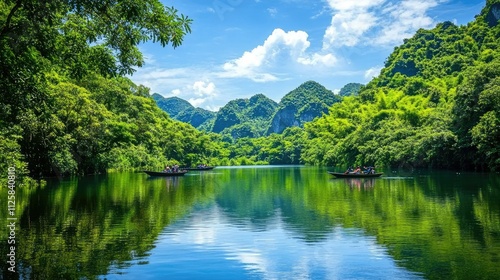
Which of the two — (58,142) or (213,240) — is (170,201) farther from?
(58,142)

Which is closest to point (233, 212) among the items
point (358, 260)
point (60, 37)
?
point (358, 260)

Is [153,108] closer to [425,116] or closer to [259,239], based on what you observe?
[425,116]

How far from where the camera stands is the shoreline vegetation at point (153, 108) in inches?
380

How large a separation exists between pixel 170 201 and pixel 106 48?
13207 mm

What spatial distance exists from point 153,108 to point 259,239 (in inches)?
3172

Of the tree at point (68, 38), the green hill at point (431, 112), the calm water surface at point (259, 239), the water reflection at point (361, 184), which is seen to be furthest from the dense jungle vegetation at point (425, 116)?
the tree at point (68, 38)

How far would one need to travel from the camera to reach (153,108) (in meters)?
90.9

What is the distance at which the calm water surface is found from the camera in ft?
31.3

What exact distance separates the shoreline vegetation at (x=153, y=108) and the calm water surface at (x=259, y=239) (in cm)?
339

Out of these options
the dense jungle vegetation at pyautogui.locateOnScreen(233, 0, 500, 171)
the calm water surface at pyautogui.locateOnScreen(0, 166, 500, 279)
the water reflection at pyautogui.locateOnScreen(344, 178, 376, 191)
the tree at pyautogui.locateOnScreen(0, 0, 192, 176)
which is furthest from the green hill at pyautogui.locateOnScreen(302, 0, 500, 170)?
the tree at pyautogui.locateOnScreen(0, 0, 192, 176)

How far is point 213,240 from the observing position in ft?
43.0

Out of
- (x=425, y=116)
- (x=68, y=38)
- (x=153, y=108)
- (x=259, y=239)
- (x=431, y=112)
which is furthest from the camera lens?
(x=153, y=108)

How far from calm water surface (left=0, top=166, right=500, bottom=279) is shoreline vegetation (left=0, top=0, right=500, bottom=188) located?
3.39m

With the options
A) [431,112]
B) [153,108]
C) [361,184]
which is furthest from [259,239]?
[153,108]
